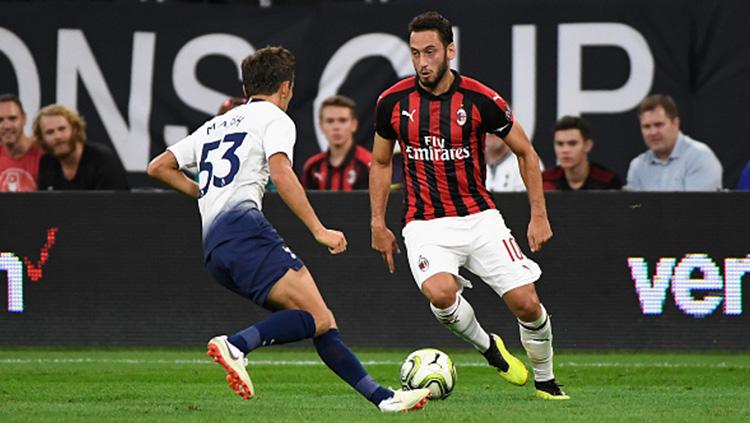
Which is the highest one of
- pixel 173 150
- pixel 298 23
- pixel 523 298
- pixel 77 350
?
pixel 298 23

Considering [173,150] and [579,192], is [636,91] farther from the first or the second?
[173,150]

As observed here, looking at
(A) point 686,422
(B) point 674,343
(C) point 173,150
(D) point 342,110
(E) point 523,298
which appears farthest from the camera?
(D) point 342,110

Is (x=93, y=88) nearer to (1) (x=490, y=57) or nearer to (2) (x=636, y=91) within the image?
(1) (x=490, y=57)

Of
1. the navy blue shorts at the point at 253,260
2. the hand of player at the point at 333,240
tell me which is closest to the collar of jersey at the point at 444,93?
the navy blue shorts at the point at 253,260

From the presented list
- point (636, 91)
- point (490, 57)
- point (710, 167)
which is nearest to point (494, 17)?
point (490, 57)

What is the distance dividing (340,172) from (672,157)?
273 centimetres

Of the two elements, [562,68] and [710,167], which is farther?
[562,68]

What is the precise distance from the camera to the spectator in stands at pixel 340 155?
12906 millimetres

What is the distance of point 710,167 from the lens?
40.4 feet

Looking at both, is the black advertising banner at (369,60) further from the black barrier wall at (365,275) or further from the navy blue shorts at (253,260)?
the navy blue shorts at (253,260)

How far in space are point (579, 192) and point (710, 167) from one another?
1.22 m

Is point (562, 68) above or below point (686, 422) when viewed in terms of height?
above

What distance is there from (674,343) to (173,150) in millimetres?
5225

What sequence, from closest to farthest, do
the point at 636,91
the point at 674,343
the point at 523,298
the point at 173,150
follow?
the point at 173,150 < the point at 523,298 < the point at 674,343 < the point at 636,91
